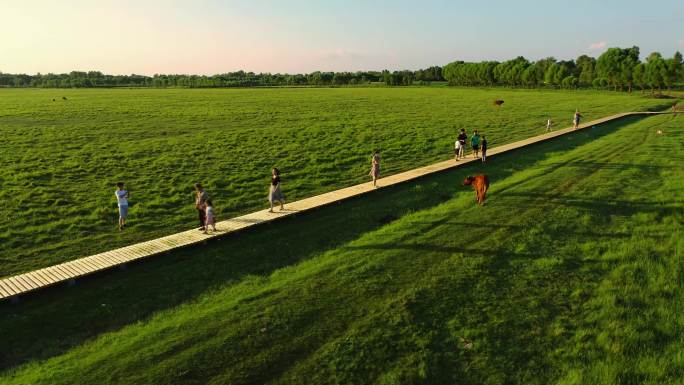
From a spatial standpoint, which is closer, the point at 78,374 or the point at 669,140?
the point at 78,374

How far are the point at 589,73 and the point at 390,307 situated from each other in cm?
15346

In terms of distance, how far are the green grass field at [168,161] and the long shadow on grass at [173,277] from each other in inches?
113

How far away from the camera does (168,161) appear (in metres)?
29.8

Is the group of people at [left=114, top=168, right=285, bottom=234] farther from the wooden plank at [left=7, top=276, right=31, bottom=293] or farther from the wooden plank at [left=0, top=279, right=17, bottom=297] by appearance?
the wooden plank at [left=0, top=279, right=17, bottom=297]

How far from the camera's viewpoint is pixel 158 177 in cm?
2562

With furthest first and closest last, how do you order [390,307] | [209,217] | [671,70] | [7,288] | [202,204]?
[671,70]
[202,204]
[209,217]
[7,288]
[390,307]

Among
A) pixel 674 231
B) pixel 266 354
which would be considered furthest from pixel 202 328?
pixel 674 231

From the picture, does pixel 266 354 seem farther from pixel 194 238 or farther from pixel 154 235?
pixel 154 235

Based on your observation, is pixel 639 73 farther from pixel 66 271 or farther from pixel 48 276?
pixel 48 276

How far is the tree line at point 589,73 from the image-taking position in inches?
3750

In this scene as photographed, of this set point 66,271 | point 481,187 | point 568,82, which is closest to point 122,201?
point 66,271

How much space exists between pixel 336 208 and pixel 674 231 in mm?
11513

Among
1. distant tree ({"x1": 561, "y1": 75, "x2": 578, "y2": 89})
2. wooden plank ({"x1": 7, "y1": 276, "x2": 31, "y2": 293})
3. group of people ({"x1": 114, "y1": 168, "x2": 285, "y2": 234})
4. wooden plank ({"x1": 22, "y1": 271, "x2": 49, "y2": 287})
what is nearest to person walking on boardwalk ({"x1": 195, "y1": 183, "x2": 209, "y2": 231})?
group of people ({"x1": 114, "y1": 168, "x2": 285, "y2": 234})

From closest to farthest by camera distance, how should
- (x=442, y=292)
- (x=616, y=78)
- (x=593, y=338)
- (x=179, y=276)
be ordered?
(x=593, y=338)
(x=442, y=292)
(x=179, y=276)
(x=616, y=78)
